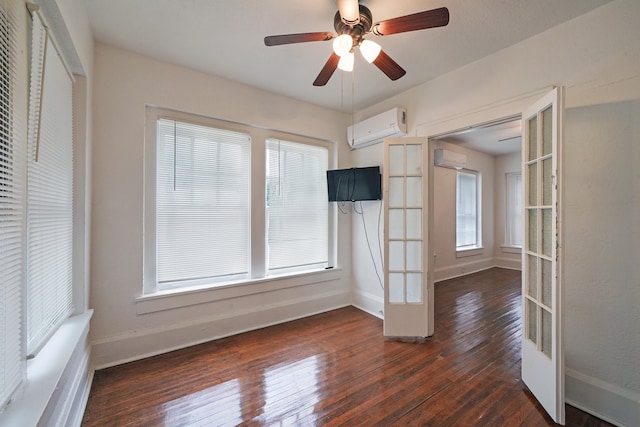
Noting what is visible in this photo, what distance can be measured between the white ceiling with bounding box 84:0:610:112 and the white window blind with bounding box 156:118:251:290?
687 mm

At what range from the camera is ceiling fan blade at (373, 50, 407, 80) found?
1.78m

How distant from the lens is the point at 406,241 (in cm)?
280

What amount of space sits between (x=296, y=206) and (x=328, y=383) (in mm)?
2019

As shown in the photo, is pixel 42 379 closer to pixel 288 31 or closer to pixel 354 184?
pixel 288 31

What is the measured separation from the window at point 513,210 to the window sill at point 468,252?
32.2 inches

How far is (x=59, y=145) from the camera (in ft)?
5.20

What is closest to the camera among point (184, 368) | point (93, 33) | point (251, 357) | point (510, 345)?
point (93, 33)

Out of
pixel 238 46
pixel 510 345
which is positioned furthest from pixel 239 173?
pixel 510 345

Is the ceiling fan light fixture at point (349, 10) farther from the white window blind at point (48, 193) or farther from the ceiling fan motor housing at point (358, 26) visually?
the white window blind at point (48, 193)

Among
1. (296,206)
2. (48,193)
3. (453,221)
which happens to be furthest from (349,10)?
(453,221)

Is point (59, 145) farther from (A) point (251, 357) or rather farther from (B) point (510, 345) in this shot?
(B) point (510, 345)

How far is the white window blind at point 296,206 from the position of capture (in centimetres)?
324

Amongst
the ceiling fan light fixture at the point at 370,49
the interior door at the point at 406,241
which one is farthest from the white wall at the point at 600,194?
the ceiling fan light fixture at the point at 370,49

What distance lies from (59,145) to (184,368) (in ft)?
6.26
